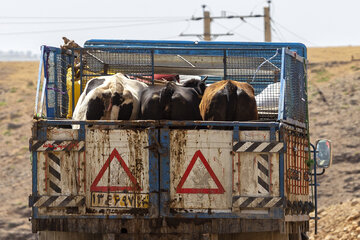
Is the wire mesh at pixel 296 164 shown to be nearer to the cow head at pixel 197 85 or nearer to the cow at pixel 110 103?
the cow head at pixel 197 85

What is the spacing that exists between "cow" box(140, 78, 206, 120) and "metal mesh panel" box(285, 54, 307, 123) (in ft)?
3.34

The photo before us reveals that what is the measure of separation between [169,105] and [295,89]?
1.72 meters

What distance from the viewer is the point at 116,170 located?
866 centimetres

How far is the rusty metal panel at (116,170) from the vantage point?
8594 mm

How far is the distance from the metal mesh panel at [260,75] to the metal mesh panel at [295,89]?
0.87 ft

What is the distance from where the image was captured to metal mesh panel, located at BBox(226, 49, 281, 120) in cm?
1033

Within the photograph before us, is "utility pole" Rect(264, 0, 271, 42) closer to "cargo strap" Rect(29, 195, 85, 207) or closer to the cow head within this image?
Answer: the cow head

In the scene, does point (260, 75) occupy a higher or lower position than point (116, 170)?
higher

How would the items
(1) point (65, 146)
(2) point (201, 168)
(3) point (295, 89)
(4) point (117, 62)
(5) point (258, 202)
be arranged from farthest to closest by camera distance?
(4) point (117, 62) < (3) point (295, 89) < (1) point (65, 146) < (2) point (201, 168) < (5) point (258, 202)

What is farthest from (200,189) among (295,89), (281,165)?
(295,89)

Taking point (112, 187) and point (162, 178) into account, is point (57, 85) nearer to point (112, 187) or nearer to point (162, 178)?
point (112, 187)

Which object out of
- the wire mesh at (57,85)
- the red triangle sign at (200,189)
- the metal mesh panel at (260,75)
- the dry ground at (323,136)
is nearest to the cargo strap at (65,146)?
the red triangle sign at (200,189)

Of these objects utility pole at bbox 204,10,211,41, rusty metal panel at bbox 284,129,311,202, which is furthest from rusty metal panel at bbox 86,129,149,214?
utility pole at bbox 204,10,211,41

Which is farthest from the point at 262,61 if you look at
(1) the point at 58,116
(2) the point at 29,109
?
(2) the point at 29,109
